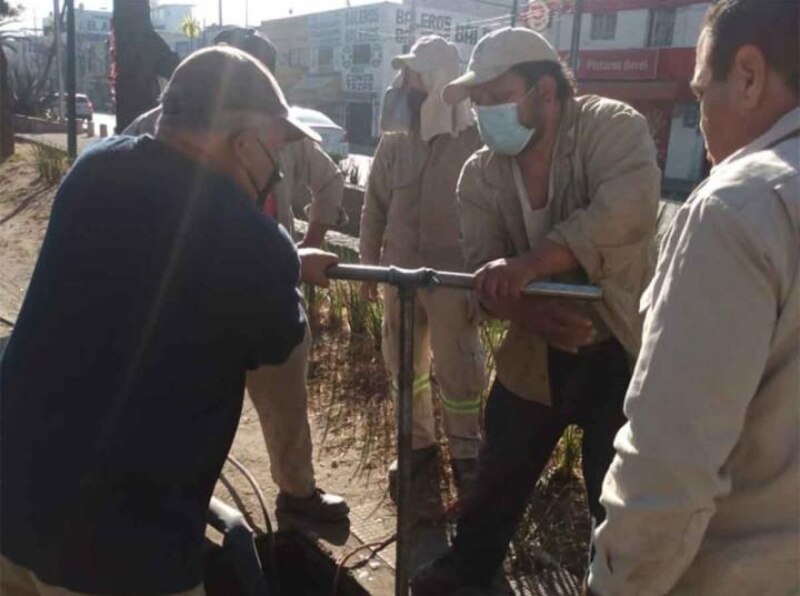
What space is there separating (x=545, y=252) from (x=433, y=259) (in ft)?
4.56

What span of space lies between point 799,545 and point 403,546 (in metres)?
1.14

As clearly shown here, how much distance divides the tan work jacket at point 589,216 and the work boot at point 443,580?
614 millimetres

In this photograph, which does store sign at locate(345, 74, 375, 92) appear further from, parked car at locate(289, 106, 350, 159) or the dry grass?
the dry grass

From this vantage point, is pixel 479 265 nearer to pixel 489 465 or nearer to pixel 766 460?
pixel 489 465

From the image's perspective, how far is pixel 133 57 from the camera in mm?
8836

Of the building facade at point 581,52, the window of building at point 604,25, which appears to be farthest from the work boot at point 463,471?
the window of building at point 604,25

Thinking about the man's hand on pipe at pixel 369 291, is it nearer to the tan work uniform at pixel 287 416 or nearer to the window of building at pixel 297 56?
the tan work uniform at pixel 287 416

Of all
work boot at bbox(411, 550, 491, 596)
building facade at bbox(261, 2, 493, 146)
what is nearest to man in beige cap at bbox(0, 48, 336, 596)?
work boot at bbox(411, 550, 491, 596)

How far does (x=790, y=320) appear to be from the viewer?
119 centimetres

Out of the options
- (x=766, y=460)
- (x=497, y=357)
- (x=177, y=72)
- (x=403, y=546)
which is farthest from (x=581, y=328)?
(x=177, y=72)

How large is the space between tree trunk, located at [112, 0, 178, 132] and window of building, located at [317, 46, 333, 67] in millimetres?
42274

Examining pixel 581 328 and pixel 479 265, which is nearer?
pixel 581 328

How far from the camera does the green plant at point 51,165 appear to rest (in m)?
11.7

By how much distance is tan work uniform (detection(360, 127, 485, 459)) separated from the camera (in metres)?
3.51
